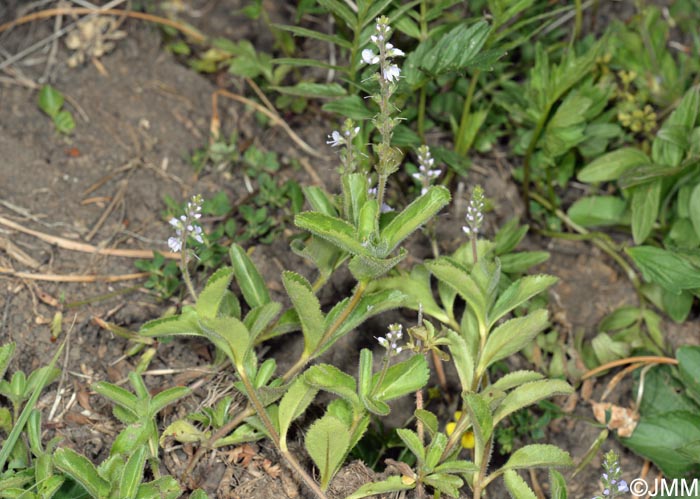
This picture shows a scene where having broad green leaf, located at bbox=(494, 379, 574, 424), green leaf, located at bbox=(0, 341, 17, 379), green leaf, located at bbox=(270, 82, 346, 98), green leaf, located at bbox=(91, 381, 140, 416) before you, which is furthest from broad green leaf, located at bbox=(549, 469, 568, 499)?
green leaf, located at bbox=(0, 341, 17, 379)

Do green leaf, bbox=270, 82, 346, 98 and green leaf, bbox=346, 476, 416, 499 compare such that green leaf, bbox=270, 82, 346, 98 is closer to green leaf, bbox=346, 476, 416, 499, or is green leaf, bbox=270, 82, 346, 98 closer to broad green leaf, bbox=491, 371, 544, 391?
broad green leaf, bbox=491, 371, 544, 391

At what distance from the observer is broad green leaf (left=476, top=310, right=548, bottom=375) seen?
259cm

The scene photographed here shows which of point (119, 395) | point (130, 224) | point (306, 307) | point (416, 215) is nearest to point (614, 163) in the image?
point (416, 215)

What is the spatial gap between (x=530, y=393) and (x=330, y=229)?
771mm

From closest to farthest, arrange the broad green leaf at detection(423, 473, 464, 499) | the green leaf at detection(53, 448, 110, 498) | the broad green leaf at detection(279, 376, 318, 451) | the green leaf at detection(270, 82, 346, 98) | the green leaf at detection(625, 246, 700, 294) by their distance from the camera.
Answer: the green leaf at detection(53, 448, 110, 498)
the broad green leaf at detection(423, 473, 464, 499)
the broad green leaf at detection(279, 376, 318, 451)
the green leaf at detection(625, 246, 700, 294)
the green leaf at detection(270, 82, 346, 98)

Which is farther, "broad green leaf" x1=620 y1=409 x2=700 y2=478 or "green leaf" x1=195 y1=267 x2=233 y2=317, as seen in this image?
"broad green leaf" x1=620 y1=409 x2=700 y2=478

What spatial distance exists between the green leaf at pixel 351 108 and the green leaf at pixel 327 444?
1.05 metres

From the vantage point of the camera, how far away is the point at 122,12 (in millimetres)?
3627

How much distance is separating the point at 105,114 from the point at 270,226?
0.85m

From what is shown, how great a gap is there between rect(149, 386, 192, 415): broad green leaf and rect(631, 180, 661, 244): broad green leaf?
1.66m

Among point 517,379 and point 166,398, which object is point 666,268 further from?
point 166,398

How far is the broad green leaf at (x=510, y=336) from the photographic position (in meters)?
2.59

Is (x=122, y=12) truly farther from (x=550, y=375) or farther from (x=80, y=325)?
(x=550, y=375)

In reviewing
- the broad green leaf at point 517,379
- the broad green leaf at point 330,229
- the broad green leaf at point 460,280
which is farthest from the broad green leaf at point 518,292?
the broad green leaf at point 330,229
